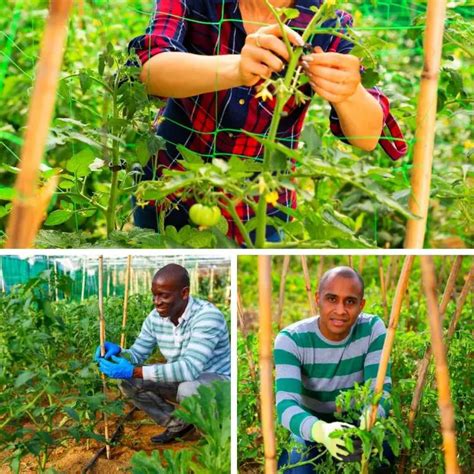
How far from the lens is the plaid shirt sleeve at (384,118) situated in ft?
5.31

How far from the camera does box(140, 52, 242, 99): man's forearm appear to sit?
1.39 m

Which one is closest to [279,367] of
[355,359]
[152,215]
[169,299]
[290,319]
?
[355,359]

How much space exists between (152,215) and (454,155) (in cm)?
180

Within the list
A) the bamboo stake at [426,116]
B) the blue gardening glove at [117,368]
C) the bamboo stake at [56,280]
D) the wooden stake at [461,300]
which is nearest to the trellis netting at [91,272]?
the bamboo stake at [56,280]

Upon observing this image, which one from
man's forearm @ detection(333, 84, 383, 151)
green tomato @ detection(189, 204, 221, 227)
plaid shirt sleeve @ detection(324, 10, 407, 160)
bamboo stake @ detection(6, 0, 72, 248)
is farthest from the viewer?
plaid shirt sleeve @ detection(324, 10, 407, 160)

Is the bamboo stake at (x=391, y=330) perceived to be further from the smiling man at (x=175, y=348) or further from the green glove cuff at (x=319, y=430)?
the smiling man at (x=175, y=348)

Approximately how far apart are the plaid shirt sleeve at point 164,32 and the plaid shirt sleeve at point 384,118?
0.95 feet

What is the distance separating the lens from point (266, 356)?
1.38 metres

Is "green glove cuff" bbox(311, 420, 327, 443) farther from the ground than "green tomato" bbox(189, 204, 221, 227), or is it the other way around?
"green tomato" bbox(189, 204, 221, 227)

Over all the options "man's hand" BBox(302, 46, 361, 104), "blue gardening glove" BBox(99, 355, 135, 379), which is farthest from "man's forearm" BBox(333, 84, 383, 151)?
"blue gardening glove" BBox(99, 355, 135, 379)

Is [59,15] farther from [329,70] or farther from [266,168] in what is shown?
[329,70]

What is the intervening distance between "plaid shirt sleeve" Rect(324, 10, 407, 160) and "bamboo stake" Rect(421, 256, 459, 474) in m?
0.36

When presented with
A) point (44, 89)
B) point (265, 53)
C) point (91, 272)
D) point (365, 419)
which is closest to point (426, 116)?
point (265, 53)

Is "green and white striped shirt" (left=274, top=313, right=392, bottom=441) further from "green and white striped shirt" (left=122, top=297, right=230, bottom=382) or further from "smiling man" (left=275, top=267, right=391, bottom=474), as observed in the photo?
"green and white striped shirt" (left=122, top=297, right=230, bottom=382)
